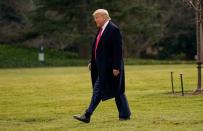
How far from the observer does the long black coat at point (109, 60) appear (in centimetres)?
1191

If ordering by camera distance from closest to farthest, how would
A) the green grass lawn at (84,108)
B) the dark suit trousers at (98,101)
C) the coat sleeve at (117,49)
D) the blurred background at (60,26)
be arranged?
the green grass lawn at (84,108) < the coat sleeve at (117,49) < the dark suit trousers at (98,101) < the blurred background at (60,26)

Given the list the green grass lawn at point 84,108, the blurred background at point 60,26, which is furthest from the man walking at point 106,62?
the blurred background at point 60,26

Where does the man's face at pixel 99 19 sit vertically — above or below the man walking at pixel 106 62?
above

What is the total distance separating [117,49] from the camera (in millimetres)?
11922

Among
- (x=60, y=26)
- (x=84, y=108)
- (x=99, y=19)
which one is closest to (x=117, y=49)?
(x=99, y=19)

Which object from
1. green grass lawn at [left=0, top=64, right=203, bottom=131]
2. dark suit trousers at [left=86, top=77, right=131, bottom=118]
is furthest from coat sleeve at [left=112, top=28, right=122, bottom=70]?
green grass lawn at [left=0, top=64, right=203, bottom=131]

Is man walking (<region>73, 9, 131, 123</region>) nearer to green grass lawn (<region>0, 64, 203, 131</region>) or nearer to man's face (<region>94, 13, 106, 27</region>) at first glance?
man's face (<region>94, 13, 106, 27</region>)

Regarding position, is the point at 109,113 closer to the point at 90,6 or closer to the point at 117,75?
the point at 117,75

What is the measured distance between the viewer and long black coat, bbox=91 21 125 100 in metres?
11.9

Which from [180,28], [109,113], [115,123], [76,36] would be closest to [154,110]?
[109,113]

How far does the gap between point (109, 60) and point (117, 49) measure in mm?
247

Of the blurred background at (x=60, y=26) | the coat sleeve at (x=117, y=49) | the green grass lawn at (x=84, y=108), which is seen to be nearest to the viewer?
→ the green grass lawn at (x=84, y=108)

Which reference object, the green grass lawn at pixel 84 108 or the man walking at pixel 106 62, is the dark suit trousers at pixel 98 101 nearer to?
the man walking at pixel 106 62

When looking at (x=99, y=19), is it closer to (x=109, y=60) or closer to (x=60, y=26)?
(x=109, y=60)
